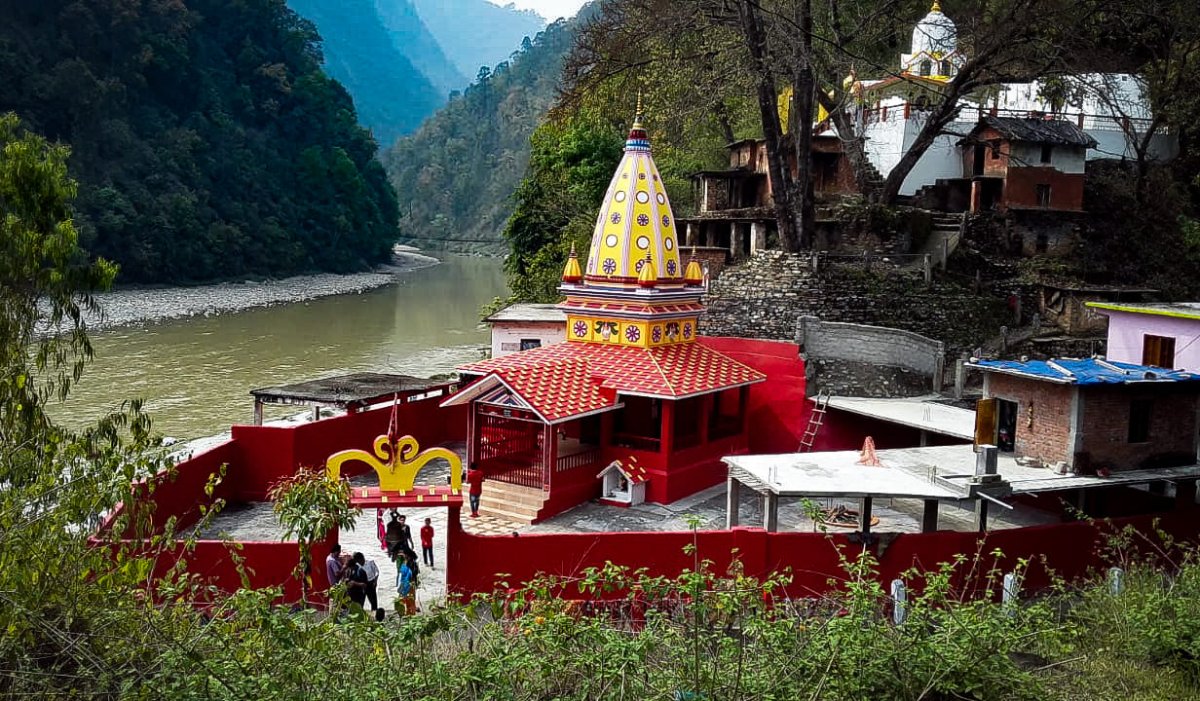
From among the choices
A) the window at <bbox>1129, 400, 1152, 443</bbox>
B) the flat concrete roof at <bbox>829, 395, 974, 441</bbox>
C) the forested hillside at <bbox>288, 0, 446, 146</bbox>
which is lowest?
the flat concrete roof at <bbox>829, 395, 974, 441</bbox>

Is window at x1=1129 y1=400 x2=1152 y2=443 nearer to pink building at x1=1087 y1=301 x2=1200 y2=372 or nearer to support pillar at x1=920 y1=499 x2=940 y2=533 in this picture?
pink building at x1=1087 y1=301 x2=1200 y2=372

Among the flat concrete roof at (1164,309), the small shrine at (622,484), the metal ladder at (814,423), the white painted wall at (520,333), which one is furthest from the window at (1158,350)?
the white painted wall at (520,333)

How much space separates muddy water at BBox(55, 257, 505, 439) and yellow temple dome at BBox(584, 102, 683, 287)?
12202mm

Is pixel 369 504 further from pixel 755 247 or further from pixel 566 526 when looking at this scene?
pixel 755 247

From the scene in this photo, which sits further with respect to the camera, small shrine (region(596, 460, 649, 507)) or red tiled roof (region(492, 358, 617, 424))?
small shrine (region(596, 460, 649, 507))

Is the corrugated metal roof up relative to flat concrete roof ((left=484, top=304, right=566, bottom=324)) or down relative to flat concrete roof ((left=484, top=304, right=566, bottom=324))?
up

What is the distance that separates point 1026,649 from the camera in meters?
9.18

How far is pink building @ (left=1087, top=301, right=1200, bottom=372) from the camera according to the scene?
16.8 meters

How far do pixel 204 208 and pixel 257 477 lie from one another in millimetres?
44597

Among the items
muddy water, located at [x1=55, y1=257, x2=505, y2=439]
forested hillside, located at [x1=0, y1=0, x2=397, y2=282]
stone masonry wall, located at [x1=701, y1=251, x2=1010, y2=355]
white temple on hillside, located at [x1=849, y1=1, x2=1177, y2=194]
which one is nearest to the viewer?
stone masonry wall, located at [x1=701, y1=251, x2=1010, y2=355]

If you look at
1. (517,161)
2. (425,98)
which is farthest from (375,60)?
(517,161)

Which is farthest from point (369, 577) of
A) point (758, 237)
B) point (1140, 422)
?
point (758, 237)

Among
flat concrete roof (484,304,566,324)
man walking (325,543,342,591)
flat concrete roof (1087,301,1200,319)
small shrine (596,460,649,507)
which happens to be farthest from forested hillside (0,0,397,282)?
flat concrete roof (1087,301,1200,319)

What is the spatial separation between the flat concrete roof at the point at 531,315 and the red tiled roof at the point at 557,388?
503cm
